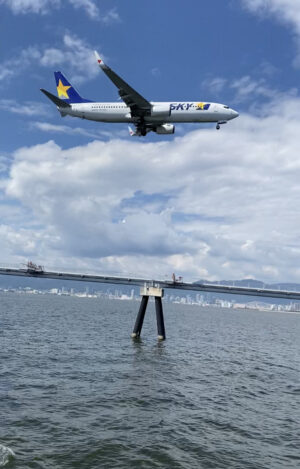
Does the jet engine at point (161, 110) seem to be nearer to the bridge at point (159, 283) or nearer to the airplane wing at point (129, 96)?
the airplane wing at point (129, 96)

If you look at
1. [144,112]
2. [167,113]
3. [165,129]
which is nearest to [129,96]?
[144,112]

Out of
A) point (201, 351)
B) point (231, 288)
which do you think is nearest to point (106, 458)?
point (201, 351)

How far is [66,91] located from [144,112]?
21780 millimetres

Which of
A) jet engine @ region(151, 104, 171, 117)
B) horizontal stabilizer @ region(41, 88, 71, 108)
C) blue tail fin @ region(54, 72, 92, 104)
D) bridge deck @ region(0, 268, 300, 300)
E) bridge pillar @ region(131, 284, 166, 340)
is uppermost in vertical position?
blue tail fin @ region(54, 72, 92, 104)

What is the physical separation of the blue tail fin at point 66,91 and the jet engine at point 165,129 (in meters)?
15.5

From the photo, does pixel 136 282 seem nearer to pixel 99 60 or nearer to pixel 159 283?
pixel 159 283

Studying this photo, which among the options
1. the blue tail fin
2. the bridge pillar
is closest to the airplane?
the blue tail fin

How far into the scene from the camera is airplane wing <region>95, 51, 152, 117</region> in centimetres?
4610

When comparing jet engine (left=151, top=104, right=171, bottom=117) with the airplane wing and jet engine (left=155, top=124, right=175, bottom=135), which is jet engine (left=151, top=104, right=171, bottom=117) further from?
jet engine (left=155, top=124, right=175, bottom=135)

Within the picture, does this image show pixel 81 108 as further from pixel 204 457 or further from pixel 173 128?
pixel 204 457

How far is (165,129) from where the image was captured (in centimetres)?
5434

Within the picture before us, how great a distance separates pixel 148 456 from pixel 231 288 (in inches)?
2253

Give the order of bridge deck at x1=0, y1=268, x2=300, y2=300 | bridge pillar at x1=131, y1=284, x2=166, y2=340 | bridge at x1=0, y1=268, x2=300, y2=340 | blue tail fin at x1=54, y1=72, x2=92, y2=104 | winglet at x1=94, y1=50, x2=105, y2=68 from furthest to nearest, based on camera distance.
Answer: bridge deck at x1=0, y1=268, x2=300, y2=300, bridge at x1=0, y1=268, x2=300, y2=340, blue tail fin at x1=54, y1=72, x2=92, y2=104, bridge pillar at x1=131, y1=284, x2=166, y2=340, winglet at x1=94, y1=50, x2=105, y2=68

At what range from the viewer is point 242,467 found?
17.2 meters
